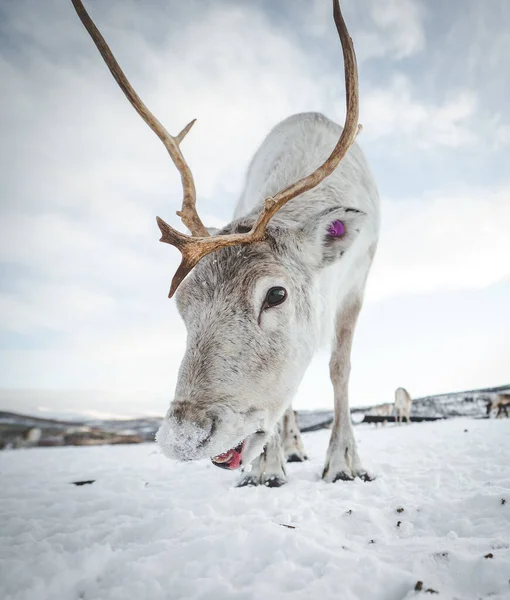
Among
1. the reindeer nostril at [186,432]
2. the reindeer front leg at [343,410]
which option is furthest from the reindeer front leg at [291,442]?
the reindeer nostril at [186,432]

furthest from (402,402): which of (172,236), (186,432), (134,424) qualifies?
(186,432)

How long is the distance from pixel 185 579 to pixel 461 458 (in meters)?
3.37

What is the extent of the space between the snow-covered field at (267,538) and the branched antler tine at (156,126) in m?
2.14

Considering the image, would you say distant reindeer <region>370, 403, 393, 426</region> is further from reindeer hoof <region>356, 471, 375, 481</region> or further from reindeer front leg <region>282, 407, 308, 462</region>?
reindeer hoof <region>356, 471, 375, 481</region>

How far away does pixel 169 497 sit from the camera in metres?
2.98

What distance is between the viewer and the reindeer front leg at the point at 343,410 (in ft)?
11.3

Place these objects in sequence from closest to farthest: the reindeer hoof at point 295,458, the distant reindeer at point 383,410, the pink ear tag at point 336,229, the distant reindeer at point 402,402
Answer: the pink ear tag at point 336,229, the reindeer hoof at point 295,458, the distant reindeer at point 402,402, the distant reindeer at point 383,410

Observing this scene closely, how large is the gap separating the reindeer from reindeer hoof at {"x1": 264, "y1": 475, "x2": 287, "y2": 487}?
0.03 feet

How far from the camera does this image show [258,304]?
2.36m

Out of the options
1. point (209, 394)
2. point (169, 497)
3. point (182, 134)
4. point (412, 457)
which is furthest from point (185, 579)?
point (182, 134)

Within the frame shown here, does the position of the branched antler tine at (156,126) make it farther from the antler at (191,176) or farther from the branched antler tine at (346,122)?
the branched antler tine at (346,122)

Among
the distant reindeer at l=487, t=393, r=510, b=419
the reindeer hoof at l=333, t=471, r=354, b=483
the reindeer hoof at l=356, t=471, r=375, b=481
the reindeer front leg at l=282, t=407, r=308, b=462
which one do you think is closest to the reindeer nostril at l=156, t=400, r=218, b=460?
the reindeer hoof at l=333, t=471, r=354, b=483

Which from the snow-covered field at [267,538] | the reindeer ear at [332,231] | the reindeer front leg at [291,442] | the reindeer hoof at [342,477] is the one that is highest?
the reindeer ear at [332,231]

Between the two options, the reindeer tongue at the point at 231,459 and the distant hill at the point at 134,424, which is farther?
the distant hill at the point at 134,424
